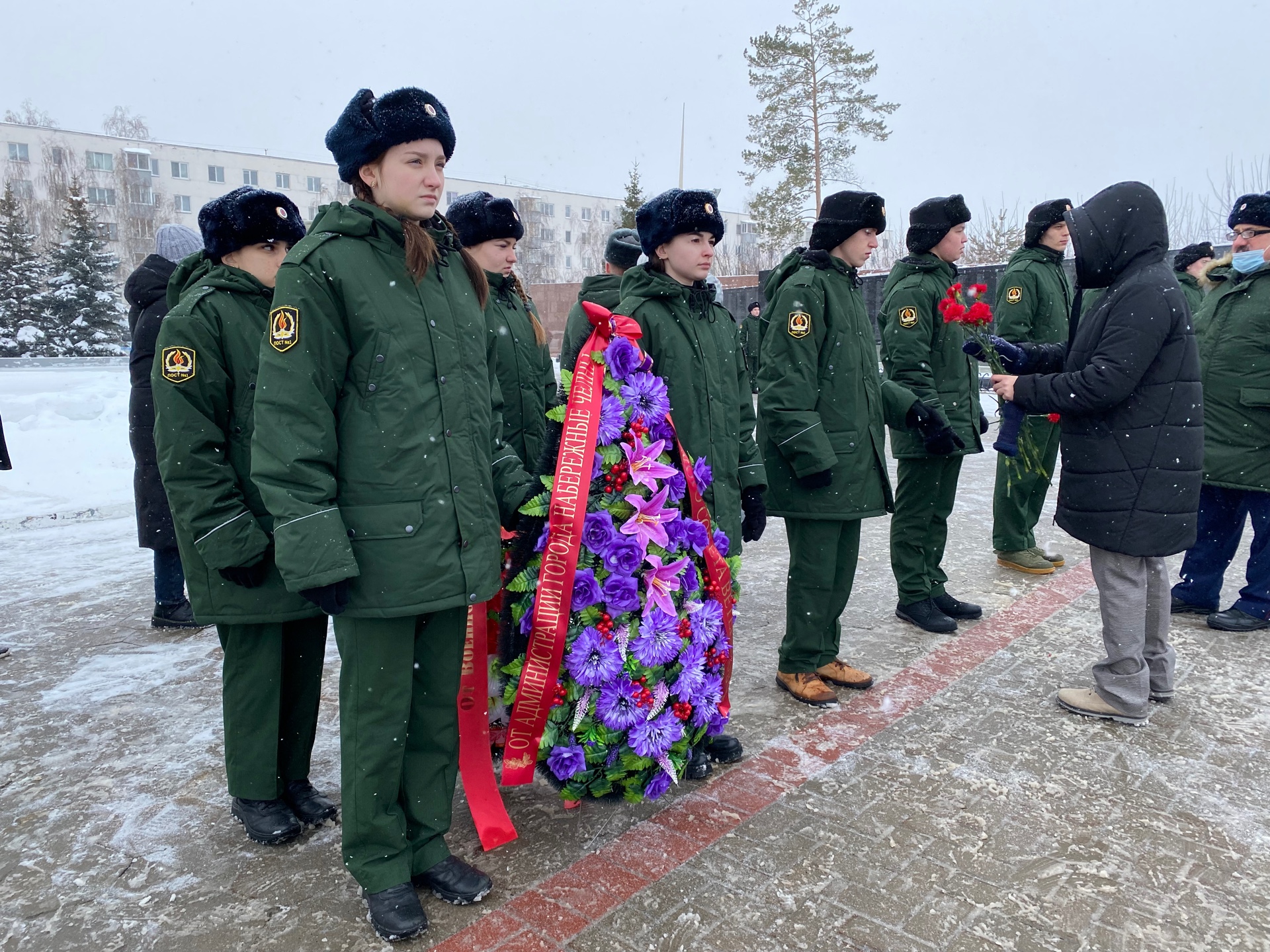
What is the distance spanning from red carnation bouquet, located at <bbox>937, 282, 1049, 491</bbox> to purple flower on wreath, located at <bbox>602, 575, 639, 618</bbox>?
218 cm

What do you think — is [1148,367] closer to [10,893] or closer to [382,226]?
[382,226]

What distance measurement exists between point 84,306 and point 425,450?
26114 mm

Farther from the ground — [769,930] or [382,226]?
[382,226]

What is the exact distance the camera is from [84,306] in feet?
78.3

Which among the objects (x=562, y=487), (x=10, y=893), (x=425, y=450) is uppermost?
(x=425, y=450)

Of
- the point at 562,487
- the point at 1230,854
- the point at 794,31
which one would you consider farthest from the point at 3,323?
the point at 1230,854

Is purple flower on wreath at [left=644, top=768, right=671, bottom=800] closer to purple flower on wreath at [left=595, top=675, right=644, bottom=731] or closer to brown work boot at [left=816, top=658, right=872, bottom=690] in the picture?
purple flower on wreath at [left=595, top=675, right=644, bottom=731]

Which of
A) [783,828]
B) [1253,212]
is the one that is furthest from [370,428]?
[1253,212]

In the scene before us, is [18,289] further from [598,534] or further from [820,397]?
[598,534]

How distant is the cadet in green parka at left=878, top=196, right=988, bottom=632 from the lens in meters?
4.93

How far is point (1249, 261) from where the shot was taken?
192 inches

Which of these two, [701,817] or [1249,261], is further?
[1249,261]

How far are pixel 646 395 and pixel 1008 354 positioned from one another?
7.40 feet

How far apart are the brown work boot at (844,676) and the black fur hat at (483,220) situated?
251cm
